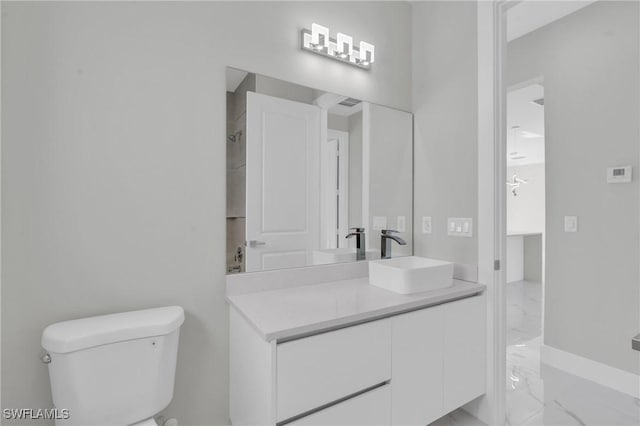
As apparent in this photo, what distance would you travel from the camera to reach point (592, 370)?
228 centimetres

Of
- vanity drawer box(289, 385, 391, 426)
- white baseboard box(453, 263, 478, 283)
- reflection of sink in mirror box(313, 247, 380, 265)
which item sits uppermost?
reflection of sink in mirror box(313, 247, 380, 265)

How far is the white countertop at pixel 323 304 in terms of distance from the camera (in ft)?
3.64

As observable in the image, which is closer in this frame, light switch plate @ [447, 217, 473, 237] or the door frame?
the door frame

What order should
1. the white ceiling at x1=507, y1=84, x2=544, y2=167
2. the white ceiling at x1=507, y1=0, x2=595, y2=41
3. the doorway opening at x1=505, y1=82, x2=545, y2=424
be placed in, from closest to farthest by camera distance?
the doorway opening at x1=505, y1=82, x2=545, y2=424
the white ceiling at x1=507, y1=0, x2=595, y2=41
the white ceiling at x1=507, y1=84, x2=544, y2=167

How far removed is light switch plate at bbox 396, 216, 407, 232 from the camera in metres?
2.14

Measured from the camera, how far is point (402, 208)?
215cm

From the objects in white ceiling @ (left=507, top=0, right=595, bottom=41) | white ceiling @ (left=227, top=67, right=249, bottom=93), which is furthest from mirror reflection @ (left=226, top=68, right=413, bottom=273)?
white ceiling @ (left=507, top=0, right=595, bottom=41)

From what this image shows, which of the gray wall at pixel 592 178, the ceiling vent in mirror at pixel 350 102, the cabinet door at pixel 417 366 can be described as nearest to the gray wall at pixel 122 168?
the ceiling vent in mirror at pixel 350 102

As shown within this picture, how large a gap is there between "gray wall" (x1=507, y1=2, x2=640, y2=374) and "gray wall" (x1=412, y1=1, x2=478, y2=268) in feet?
4.00

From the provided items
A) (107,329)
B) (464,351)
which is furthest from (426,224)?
(107,329)

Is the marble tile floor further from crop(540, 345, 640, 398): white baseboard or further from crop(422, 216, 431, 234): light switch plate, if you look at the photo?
crop(422, 216, 431, 234): light switch plate

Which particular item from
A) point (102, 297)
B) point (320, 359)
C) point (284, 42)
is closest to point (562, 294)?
point (320, 359)

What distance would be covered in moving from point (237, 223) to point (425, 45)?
1713mm

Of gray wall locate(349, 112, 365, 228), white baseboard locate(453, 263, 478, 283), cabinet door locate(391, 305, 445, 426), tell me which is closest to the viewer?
cabinet door locate(391, 305, 445, 426)
